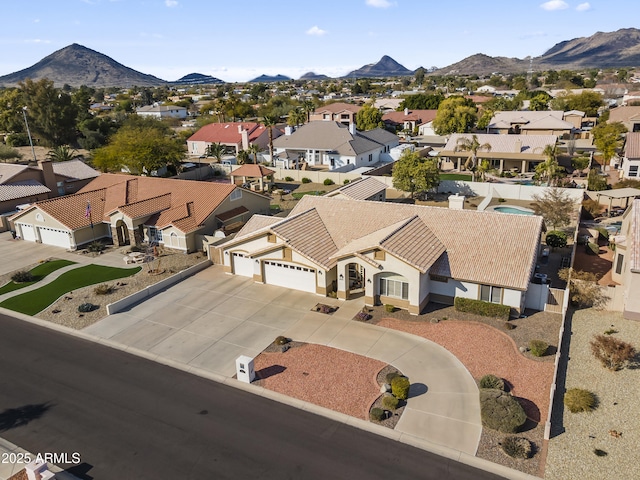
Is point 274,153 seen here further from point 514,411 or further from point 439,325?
point 514,411

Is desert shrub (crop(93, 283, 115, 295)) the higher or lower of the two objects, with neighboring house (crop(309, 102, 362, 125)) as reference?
lower

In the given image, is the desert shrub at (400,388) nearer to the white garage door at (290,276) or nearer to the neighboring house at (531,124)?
the white garage door at (290,276)

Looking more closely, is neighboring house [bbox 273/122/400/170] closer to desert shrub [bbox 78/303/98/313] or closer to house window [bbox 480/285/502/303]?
house window [bbox 480/285/502/303]

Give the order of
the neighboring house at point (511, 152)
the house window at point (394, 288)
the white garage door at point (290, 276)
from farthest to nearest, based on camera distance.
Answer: the neighboring house at point (511, 152), the white garage door at point (290, 276), the house window at point (394, 288)

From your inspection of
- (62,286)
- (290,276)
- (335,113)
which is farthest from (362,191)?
(335,113)

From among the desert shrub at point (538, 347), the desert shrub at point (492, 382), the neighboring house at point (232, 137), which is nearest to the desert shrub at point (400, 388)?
the desert shrub at point (492, 382)

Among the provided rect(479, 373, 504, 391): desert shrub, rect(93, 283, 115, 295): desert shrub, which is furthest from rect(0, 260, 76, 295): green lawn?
rect(479, 373, 504, 391): desert shrub
